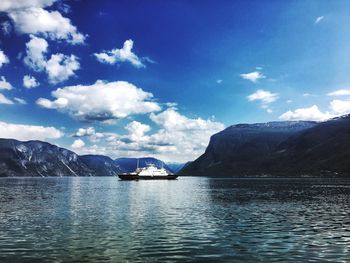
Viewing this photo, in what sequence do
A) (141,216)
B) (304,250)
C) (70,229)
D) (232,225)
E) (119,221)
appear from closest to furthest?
1. (304,250)
2. (70,229)
3. (232,225)
4. (119,221)
5. (141,216)

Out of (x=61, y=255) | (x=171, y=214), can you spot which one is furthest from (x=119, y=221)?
(x=61, y=255)

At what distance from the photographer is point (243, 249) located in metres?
36.7

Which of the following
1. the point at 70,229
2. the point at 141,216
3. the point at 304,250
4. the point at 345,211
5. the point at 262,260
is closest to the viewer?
the point at 262,260

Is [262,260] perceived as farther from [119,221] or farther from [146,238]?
[119,221]

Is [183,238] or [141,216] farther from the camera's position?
[141,216]

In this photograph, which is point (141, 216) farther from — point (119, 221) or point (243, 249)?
point (243, 249)

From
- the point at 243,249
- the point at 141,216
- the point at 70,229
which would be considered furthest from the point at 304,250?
the point at 141,216

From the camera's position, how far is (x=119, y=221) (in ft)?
187

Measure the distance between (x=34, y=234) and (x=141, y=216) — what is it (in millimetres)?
22030

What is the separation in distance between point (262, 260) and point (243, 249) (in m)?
4.69

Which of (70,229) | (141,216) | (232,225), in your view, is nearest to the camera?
(70,229)

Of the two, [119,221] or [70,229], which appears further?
[119,221]

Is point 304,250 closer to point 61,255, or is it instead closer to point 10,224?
point 61,255

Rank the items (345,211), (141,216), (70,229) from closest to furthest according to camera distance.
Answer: (70,229), (141,216), (345,211)
